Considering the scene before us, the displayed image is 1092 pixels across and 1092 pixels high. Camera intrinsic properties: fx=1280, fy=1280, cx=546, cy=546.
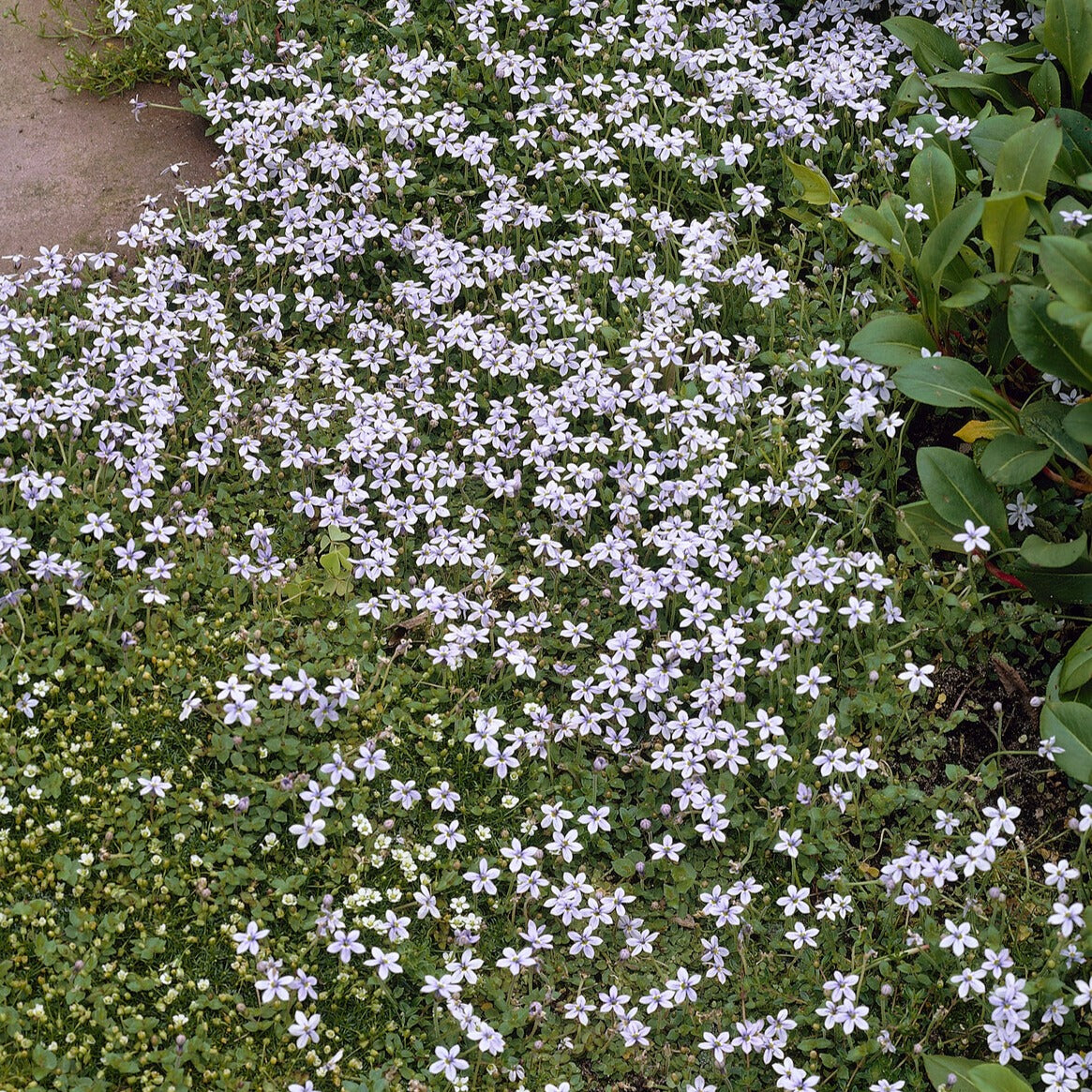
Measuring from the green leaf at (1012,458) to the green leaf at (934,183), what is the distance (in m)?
1.02

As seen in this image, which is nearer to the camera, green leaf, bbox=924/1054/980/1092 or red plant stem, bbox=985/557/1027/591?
green leaf, bbox=924/1054/980/1092

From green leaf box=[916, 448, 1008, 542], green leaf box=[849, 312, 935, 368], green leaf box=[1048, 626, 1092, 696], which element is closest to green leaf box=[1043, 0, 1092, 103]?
green leaf box=[849, 312, 935, 368]

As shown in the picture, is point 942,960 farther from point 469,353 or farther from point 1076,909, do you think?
point 469,353

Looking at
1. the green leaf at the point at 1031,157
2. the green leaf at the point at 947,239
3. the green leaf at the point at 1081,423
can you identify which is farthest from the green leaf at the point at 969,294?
the green leaf at the point at 1081,423

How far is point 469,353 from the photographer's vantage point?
5430mm

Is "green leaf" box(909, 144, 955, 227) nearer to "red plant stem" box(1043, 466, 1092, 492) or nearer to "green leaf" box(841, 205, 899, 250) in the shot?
"green leaf" box(841, 205, 899, 250)

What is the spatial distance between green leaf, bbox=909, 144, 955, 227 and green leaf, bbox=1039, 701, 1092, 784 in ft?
6.66

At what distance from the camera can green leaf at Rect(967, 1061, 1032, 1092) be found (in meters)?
3.59

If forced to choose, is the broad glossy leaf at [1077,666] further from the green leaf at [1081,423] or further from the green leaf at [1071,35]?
the green leaf at [1071,35]

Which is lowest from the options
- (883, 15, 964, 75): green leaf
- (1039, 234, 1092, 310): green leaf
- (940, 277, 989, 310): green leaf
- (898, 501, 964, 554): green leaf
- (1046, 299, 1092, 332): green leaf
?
(898, 501, 964, 554): green leaf

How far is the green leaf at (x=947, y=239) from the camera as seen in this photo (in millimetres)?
4723

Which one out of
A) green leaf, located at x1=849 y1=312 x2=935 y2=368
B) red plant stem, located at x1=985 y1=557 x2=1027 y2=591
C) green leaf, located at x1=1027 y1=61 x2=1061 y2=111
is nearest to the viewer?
red plant stem, located at x1=985 y1=557 x2=1027 y2=591

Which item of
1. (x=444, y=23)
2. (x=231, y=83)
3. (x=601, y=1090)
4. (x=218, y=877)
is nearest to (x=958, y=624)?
(x=601, y=1090)

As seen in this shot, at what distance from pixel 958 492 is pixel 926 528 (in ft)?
0.64
